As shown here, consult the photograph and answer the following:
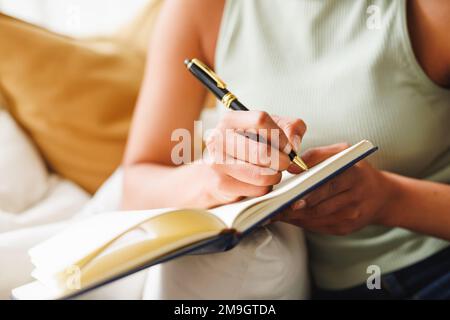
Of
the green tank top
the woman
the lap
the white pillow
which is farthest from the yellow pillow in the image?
the lap

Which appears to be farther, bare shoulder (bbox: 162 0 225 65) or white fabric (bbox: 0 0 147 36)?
white fabric (bbox: 0 0 147 36)

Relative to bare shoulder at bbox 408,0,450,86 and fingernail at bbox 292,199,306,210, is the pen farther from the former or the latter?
bare shoulder at bbox 408,0,450,86

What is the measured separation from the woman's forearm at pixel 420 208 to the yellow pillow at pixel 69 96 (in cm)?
61

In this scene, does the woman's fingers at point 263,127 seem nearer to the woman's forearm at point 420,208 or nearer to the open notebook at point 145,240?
the open notebook at point 145,240

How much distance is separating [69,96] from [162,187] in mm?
417

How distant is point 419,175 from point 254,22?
→ 341 mm

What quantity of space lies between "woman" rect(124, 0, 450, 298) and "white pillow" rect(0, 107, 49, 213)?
0.25 m

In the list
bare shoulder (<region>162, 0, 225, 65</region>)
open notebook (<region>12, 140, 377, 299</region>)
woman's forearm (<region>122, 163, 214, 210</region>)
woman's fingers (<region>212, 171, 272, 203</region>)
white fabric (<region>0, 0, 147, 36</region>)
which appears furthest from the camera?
white fabric (<region>0, 0, 147, 36</region>)

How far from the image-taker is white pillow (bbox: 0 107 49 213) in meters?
0.94

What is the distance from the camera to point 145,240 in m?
0.47

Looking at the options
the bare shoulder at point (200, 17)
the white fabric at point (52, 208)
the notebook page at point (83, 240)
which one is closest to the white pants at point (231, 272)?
the notebook page at point (83, 240)

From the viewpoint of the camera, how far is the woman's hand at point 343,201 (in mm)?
615

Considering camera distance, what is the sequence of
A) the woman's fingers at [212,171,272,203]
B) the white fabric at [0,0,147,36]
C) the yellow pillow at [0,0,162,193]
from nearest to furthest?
the woman's fingers at [212,171,272,203]
the yellow pillow at [0,0,162,193]
the white fabric at [0,0,147,36]

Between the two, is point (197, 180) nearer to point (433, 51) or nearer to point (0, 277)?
point (0, 277)
